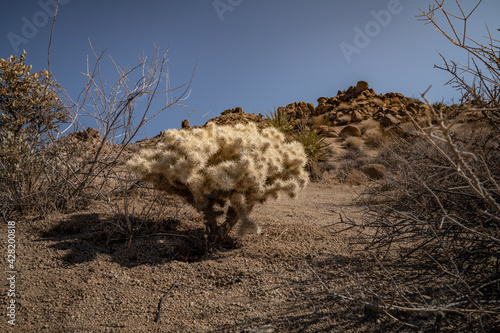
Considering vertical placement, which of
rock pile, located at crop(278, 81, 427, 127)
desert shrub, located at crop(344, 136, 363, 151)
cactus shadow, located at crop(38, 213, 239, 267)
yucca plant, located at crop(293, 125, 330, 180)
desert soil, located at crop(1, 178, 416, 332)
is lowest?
Result: desert soil, located at crop(1, 178, 416, 332)

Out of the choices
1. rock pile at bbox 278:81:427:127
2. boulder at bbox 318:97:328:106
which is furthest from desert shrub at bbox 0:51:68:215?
boulder at bbox 318:97:328:106

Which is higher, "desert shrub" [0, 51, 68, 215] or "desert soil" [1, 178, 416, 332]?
"desert shrub" [0, 51, 68, 215]

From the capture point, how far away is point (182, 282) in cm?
271

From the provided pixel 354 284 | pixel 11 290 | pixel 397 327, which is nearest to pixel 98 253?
pixel 11 290

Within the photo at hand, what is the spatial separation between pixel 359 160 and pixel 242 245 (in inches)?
330

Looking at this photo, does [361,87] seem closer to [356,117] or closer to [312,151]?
[356,117]

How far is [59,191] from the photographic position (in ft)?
14.0

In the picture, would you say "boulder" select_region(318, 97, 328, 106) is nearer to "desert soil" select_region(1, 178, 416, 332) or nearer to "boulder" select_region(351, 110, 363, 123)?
"boulder" select_region(351, 110, 363, 123)

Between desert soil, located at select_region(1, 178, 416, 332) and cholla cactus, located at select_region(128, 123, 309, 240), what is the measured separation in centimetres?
48

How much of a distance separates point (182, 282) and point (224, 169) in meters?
1.03

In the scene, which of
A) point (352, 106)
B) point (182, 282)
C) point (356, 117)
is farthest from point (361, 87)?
point (182, 282)

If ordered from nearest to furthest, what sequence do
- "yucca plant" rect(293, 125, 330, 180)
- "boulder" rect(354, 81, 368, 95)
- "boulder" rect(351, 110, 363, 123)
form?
1. "yucca plant" rect(293, 125, 330, 180)
2. "boulder" rect(351, 110, 363, 123)
3. "boulder" rect(354, 81, 368, 95)

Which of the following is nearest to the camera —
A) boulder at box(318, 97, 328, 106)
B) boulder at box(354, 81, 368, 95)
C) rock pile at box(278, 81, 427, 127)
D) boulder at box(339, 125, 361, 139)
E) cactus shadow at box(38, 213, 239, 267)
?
cactus shadow at box(38, 213, 239, 267)

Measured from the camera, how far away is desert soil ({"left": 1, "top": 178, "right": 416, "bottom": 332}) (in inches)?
87.0
